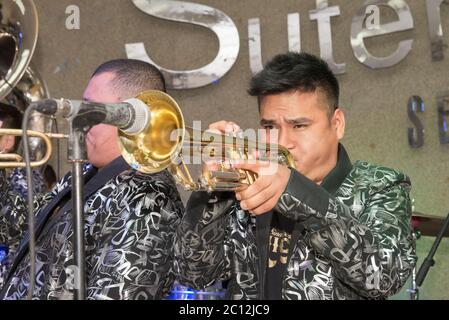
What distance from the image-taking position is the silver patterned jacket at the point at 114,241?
229 centimetres

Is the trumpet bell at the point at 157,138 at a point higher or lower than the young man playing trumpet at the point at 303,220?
higher

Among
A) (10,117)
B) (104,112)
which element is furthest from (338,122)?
(10,117)

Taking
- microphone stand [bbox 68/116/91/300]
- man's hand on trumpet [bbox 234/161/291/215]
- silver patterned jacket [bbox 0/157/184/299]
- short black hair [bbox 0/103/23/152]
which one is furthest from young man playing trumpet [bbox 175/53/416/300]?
short black hair [bbox 0/103/23/152]

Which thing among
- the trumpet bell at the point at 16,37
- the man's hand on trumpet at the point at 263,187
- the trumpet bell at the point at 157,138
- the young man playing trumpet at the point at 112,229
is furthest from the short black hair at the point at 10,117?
the man's hand on trumpet at the point at 263,187

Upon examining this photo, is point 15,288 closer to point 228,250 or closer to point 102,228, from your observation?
point 102,228

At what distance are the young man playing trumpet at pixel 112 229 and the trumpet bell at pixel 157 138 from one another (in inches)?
20.7

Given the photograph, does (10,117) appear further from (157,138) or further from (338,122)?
(157,138)

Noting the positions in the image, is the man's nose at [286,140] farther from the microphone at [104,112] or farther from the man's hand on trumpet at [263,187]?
the microphone at [104,112]

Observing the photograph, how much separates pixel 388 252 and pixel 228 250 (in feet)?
1.83

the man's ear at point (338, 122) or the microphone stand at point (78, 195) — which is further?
the man's ear at point (338, 122)

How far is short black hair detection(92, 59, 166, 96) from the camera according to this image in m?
2.65

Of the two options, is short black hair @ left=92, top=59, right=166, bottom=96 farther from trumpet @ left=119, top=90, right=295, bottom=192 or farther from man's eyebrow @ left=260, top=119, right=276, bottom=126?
trumpet @ left=119, top=90, right=295, bottom=192

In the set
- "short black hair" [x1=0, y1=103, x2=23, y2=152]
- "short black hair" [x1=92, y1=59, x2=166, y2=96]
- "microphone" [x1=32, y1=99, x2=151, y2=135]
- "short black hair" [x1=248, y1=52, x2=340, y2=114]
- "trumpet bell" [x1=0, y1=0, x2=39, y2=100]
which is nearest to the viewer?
"microphone" [x1=32, y1=99, x2=151, y2=135]

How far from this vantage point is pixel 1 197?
3.43 metres
